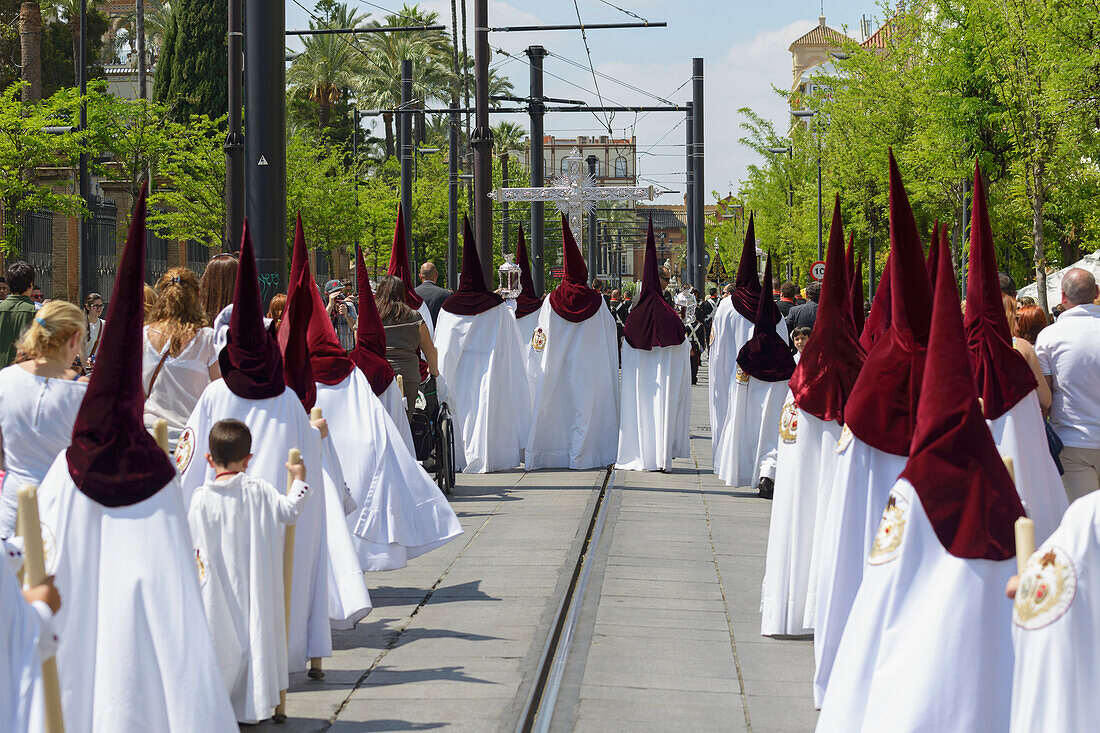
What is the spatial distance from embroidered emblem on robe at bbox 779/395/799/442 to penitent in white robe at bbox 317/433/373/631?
2329mm

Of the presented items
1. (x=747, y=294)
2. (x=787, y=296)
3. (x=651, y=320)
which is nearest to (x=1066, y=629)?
(x=747, y=294)

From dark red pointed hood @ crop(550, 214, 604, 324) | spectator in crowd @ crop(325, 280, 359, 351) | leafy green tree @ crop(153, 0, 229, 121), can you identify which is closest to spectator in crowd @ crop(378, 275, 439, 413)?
spectator in crowd @ crop(325, 280, 359, 351)

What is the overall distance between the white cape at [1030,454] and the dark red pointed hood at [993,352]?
0.19 feet

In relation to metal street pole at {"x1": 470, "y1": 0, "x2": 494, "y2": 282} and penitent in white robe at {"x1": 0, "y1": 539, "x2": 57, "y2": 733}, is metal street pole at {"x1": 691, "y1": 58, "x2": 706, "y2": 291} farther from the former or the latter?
penitent in white robe at {"x1": 0, "y1": 539, "x2": 57, "y2": 733}

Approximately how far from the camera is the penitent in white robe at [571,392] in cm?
1523

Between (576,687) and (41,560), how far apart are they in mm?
3198

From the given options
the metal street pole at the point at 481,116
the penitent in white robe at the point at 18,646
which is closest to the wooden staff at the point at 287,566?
the penitent in white robe at the point at 18,646

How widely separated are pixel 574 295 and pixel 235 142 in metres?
4.51

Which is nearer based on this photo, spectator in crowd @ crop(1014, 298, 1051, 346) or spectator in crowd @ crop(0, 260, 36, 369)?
spectator in crowd @ crop(1014, 298, 1051, 346)

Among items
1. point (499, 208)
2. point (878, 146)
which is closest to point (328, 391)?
point (878, 146)

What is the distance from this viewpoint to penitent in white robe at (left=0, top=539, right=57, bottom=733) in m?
3.56

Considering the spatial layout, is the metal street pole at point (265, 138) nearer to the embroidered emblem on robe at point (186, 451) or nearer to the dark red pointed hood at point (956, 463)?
the embroidered emblem on robe at point (186, 451)

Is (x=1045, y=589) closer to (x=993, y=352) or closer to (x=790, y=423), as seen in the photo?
(x=993, y=352)

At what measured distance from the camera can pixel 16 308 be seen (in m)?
11.5
